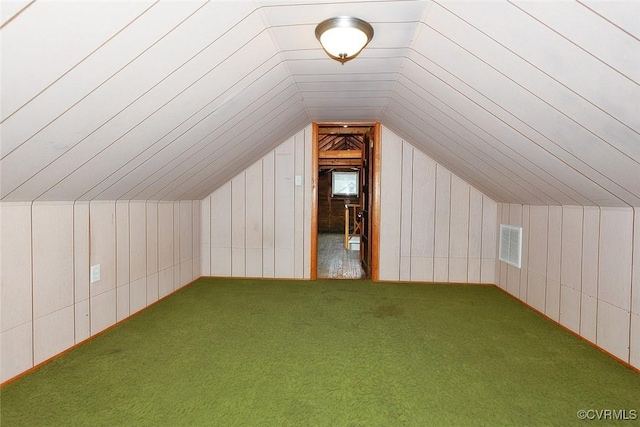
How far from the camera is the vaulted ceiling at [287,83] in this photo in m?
1.12

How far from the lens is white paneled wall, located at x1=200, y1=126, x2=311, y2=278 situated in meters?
3.87

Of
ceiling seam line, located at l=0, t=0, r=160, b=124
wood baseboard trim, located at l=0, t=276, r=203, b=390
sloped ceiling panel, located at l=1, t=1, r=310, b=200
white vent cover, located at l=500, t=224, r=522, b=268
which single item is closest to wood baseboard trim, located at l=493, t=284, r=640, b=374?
white vent cover, located at l=500, t=224, r=522, b=268

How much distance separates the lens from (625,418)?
1445 mm

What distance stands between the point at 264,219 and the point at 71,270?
2073 mm

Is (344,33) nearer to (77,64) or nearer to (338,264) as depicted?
(77,64)

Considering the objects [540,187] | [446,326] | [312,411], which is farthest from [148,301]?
[540,187]

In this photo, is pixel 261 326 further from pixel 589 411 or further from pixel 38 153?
pixel 589 411

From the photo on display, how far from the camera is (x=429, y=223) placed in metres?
3.75

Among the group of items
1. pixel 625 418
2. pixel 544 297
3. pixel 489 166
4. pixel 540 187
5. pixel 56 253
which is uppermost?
pixel 489 166

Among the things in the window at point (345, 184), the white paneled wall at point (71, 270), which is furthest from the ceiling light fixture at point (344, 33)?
the window at point (345, 184)

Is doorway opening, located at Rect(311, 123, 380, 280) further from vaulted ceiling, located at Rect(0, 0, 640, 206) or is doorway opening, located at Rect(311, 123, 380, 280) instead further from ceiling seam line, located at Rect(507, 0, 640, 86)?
ceiling seam line, located at Rect(507, 0, 640, 86)

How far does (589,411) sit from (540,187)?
5.11 feet

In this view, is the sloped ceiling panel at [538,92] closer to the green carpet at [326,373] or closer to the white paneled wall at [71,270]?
the green carpet at [326,373]

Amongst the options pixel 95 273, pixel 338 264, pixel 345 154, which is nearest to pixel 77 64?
pixel 95 273
